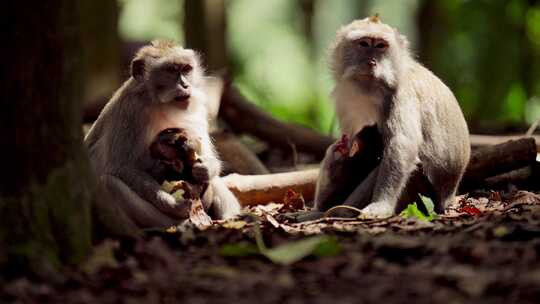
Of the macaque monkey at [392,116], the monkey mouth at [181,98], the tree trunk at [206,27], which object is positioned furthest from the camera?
the tree trunk at [206,27]

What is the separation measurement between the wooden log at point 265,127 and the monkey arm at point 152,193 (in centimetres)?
366

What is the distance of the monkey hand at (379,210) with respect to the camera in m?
7.11

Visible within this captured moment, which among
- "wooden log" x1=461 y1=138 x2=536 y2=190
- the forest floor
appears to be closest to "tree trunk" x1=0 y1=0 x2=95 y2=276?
the forest floor

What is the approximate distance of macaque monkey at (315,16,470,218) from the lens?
24.4 feet

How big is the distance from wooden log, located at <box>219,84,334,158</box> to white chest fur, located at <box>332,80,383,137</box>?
8.12 feet

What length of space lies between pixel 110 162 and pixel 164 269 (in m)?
2.60

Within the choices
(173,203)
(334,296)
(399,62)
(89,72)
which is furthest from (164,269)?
(89,72)

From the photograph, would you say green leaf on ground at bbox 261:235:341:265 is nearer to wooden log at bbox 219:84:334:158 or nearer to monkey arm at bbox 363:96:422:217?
monkey arm at bbox 363:96:422:217

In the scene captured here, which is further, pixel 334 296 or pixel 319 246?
pixel 319 246

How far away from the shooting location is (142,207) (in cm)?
691

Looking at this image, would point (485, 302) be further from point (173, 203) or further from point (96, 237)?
point (173, 203)

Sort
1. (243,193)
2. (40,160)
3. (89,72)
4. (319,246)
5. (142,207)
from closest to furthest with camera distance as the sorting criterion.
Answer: (40,160) < (319,246) < (142,207) < (243,193) < (89,72)

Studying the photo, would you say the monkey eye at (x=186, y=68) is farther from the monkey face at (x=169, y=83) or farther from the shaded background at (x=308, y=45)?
the shaded background at (x=308, y=45)

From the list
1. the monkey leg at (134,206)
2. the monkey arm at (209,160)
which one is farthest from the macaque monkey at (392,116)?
the monkey leg at (134,206)
